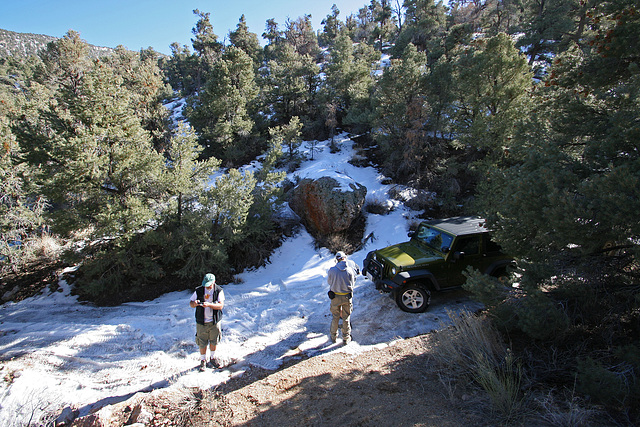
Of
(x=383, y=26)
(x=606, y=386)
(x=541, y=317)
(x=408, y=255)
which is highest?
(x=383, y=26)

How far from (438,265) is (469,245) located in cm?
81

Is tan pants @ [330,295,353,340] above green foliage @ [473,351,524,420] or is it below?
above

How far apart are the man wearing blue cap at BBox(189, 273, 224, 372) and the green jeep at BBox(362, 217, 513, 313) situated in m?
3.32

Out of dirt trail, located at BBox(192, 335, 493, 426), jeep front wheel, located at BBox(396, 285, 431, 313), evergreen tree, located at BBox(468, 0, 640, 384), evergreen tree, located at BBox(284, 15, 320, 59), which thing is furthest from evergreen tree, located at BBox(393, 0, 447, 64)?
dirt trail, located at BBox(192, 335, 493, 426)

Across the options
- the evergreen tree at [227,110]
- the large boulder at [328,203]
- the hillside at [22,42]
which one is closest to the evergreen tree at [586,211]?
the large boulder at [328,203]

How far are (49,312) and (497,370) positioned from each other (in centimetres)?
1070

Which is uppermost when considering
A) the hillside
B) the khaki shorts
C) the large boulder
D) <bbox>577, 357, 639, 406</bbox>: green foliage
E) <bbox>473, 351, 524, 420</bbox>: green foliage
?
the hillside

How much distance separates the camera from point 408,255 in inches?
256

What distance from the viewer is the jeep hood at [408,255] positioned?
618 cm

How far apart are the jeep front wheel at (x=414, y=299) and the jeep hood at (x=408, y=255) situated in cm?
52

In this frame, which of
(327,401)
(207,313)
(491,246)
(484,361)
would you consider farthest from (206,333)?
(491,246)

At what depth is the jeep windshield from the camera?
20.8ft

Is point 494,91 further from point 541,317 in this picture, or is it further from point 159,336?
point 159,336

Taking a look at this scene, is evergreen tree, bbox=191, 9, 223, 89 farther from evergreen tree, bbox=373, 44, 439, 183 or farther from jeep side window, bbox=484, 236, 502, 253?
jeep side window, bbox=484, 236, 502, 253
